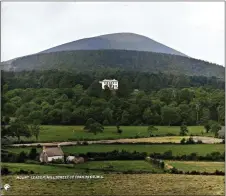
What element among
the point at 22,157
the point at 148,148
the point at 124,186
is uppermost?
the point at 148,148

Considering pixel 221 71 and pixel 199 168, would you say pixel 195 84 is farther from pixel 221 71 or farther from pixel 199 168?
pixel 199 168

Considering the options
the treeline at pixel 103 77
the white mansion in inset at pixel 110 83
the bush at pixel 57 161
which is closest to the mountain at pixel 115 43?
the treeline at pixel 103 77

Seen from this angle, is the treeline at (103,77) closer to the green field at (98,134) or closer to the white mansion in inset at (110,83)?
the white mansion in inset at (110,83)

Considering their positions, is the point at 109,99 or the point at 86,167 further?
the point at 109,99

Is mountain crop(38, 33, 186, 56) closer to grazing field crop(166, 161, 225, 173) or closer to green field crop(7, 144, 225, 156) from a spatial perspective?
green field crop(7, 144, 225, 156)

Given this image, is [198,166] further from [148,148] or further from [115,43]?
[115,43]

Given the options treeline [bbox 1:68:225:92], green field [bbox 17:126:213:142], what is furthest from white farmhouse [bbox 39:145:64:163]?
treeline [bbox 1:68:225:92]

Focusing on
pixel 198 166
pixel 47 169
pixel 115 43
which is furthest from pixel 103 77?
pixel 198 166
